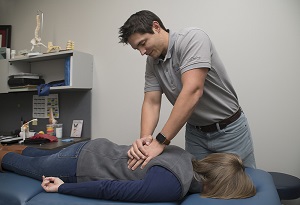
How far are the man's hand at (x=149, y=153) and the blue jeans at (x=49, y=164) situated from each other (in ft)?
0.96

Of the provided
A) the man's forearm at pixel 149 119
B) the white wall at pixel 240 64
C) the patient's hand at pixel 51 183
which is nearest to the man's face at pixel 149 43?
the man's forearm at pixel 149 119

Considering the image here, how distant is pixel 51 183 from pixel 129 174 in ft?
1.19

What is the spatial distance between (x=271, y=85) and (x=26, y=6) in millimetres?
2794

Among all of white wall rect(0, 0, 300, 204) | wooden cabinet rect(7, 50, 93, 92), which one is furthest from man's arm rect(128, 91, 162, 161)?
wooden cabinet rect(7, 50, 93, 92)

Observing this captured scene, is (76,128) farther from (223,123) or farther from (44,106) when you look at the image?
(223,123)

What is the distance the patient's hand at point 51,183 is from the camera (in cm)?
103

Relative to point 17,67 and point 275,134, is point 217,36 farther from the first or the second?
point 17,67

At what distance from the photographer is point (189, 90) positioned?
1.06m

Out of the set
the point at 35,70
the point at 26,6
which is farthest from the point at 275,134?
the point at 26,6

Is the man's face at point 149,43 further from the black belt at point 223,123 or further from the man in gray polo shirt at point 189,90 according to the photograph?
the black belt at point 223,123

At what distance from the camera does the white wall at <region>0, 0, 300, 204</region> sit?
180 centimetres

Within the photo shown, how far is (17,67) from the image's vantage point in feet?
8.59

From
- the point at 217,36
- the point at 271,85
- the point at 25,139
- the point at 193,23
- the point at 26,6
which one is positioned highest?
the point at 26,6

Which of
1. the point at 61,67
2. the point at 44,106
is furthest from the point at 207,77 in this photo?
the point at 44,106
